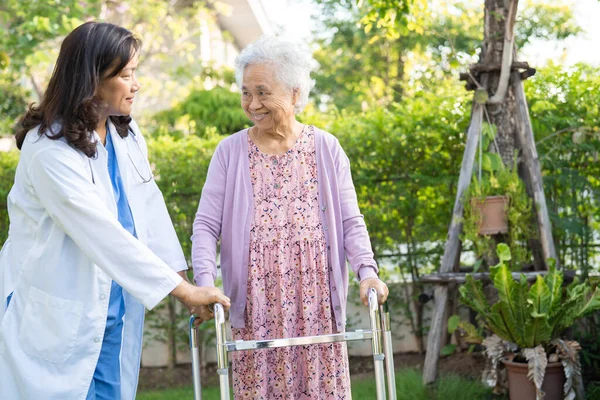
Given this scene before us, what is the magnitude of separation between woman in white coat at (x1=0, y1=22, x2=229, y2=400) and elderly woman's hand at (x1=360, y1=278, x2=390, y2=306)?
1.60 ft

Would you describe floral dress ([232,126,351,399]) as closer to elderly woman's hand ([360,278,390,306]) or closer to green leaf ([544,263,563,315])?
elderly woman's hand ([360,278,390,306])

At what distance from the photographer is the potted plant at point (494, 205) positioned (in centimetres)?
474

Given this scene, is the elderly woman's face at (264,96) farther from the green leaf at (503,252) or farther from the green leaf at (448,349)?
the green leaf at (448,349)

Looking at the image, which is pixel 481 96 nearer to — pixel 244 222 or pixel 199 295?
pixel 244 222

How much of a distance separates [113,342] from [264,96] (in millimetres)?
931

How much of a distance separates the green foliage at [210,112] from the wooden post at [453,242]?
22.1 ft

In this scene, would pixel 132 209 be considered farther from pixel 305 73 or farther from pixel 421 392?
Answer: pixel 421 392

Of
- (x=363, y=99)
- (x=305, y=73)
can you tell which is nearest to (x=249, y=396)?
(x=305, y=73)

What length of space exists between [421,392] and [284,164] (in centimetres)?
252

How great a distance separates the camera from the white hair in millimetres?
2799

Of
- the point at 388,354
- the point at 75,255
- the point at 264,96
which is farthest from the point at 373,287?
the point at 75,255

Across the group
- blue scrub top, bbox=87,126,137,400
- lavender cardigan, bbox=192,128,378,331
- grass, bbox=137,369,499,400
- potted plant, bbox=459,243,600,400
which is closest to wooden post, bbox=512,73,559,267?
potted plant, bbox=459,243,600,400

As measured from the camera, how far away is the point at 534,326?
4.30 m

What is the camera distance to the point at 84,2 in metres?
7.12
